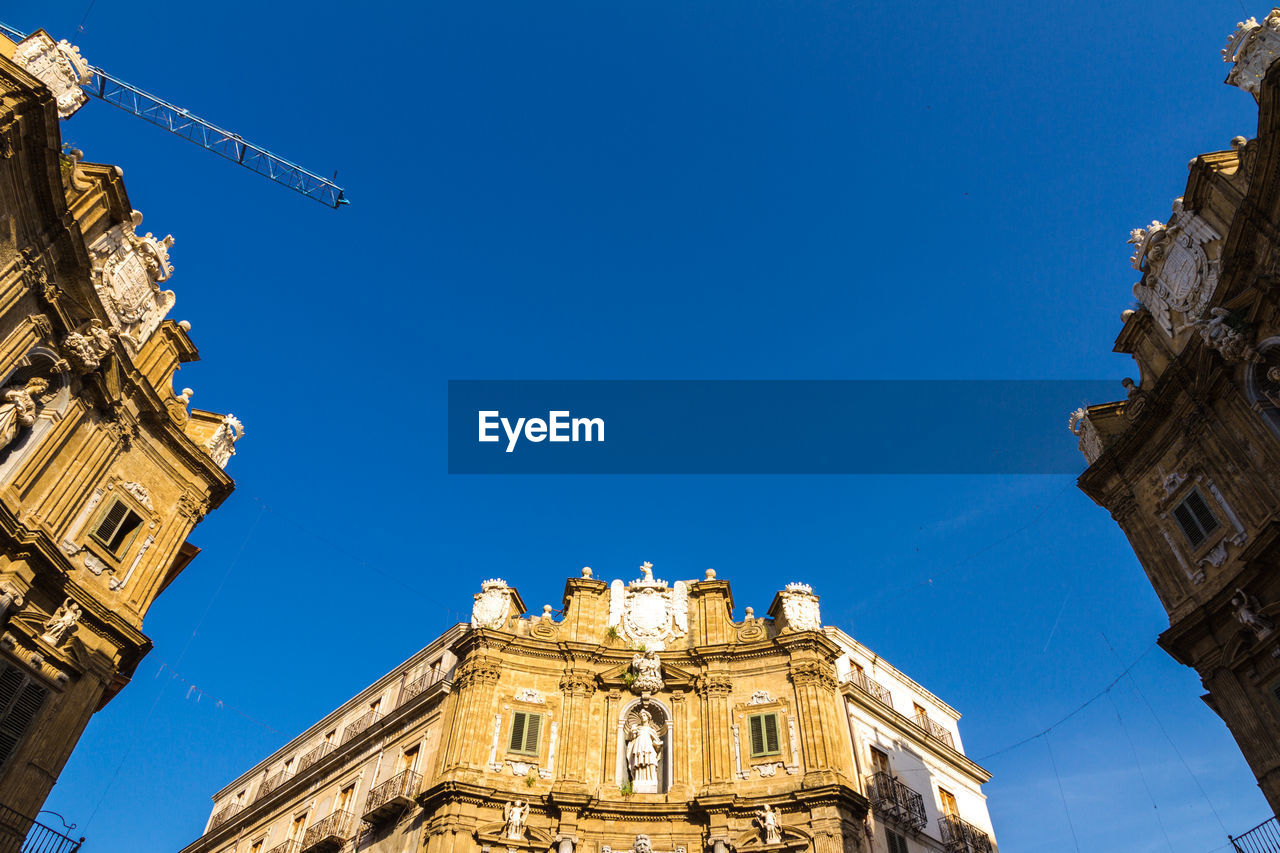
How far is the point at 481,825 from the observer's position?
28.2m

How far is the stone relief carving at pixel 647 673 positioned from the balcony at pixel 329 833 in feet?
40.9

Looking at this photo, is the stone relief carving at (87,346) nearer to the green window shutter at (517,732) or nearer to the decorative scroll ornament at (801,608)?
the green window shutter at (517,732)

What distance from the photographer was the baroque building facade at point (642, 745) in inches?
1122

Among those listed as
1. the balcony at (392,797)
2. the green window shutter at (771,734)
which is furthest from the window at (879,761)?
the balcony at (392,797)

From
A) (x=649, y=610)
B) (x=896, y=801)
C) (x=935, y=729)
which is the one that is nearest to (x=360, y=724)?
(x=649, y=610)

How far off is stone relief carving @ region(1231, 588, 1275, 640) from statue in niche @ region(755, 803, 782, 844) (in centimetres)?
1475

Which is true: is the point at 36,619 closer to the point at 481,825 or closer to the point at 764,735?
the point at 481,825

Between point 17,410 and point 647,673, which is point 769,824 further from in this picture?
point 17,410

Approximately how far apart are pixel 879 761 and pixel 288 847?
24940 millimetres

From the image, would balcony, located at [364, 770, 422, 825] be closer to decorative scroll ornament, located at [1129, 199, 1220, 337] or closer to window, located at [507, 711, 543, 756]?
window, located at [507, 711, 543, 756]

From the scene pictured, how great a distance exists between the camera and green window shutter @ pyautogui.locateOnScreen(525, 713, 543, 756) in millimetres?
30859

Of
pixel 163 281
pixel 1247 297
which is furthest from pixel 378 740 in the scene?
pixel 1247 297

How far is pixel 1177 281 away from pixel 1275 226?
15.5 feet

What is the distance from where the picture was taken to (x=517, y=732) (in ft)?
102
